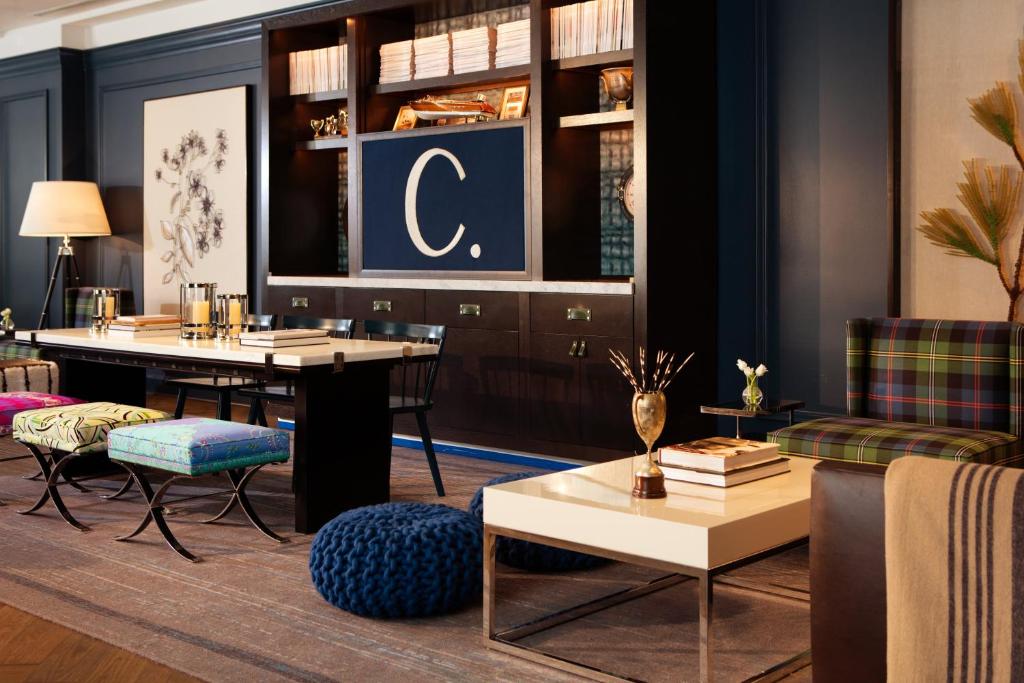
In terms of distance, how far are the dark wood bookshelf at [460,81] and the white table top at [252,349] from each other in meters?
1.78

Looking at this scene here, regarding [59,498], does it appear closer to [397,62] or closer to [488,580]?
[488,580]

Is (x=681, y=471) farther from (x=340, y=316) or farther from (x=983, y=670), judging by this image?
(x=340, y=316)

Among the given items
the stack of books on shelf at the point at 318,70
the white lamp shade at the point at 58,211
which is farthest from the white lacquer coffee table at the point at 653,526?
the white lamp shade at the point at 58,211

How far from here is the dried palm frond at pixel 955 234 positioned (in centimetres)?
473

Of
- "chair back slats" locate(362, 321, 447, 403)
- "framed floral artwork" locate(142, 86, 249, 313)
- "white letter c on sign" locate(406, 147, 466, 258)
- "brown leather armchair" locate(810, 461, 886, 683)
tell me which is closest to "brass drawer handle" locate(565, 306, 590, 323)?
"chair back slats" locate(362, 321, 447, 403)

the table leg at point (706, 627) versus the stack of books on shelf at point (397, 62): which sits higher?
the stack of books on shelf at point (397, 62)

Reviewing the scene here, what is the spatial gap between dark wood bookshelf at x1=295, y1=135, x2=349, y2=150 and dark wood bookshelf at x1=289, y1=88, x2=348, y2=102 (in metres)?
0.22

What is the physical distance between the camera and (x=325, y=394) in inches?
167

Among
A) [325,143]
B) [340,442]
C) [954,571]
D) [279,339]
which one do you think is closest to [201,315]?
[279,339]

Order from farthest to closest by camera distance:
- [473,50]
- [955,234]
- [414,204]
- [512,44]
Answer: [414,204] < [473,50] < [512,44] < [955,234]

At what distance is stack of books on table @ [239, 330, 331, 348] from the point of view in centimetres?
428

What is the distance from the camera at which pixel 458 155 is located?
592 cm

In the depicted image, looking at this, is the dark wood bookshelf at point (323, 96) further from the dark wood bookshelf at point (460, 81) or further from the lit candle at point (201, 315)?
the lit candle at point (201, 315)

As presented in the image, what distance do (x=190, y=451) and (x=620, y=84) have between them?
9.13 ft
